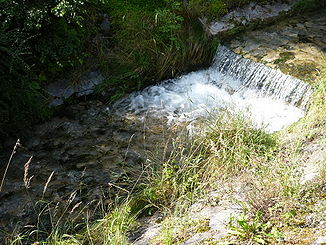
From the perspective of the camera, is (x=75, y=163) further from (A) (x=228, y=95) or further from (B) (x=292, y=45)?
(B) (x=292, y=45)

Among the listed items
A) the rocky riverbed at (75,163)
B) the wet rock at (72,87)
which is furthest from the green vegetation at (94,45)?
the rocky riverbed at (75,163)

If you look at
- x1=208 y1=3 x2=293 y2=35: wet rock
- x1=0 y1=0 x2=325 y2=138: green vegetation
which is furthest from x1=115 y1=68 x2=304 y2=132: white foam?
x1=208 y1=3 x2=293 y2=35: wet rock

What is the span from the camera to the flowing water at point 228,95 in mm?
4895

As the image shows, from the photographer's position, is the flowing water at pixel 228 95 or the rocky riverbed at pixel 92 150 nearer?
the rocky riverbed at pixel 92 150

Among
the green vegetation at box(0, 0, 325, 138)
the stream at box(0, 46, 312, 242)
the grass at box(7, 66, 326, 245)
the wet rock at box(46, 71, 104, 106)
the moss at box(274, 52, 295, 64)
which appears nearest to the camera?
the grass at box(7, 66, 326, 245)

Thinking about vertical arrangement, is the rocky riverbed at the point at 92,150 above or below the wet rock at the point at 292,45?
below

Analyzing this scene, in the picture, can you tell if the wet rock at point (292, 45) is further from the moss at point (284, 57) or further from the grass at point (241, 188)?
the grass at point (241, 188)

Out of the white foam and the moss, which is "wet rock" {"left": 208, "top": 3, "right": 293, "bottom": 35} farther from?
the moss

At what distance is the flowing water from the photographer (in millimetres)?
4895

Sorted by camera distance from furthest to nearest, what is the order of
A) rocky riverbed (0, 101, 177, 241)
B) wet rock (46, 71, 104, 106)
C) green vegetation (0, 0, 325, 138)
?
wet rock (46, 71, 104, 106) → green vegetation (0, 0, 325, 138) → rocky riverbed (0, 101, 177, 241)

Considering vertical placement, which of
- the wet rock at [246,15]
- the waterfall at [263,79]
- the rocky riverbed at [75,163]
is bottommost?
the rocky riverbed at [75,163]

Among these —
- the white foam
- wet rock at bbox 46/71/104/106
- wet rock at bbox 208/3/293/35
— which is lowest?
wet rock at bbox 46/71/104/106

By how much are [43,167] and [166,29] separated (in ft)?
9.76

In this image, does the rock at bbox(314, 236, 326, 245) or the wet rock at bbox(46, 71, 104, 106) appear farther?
the wet rock at bbox(46, 71, 104, 106)
